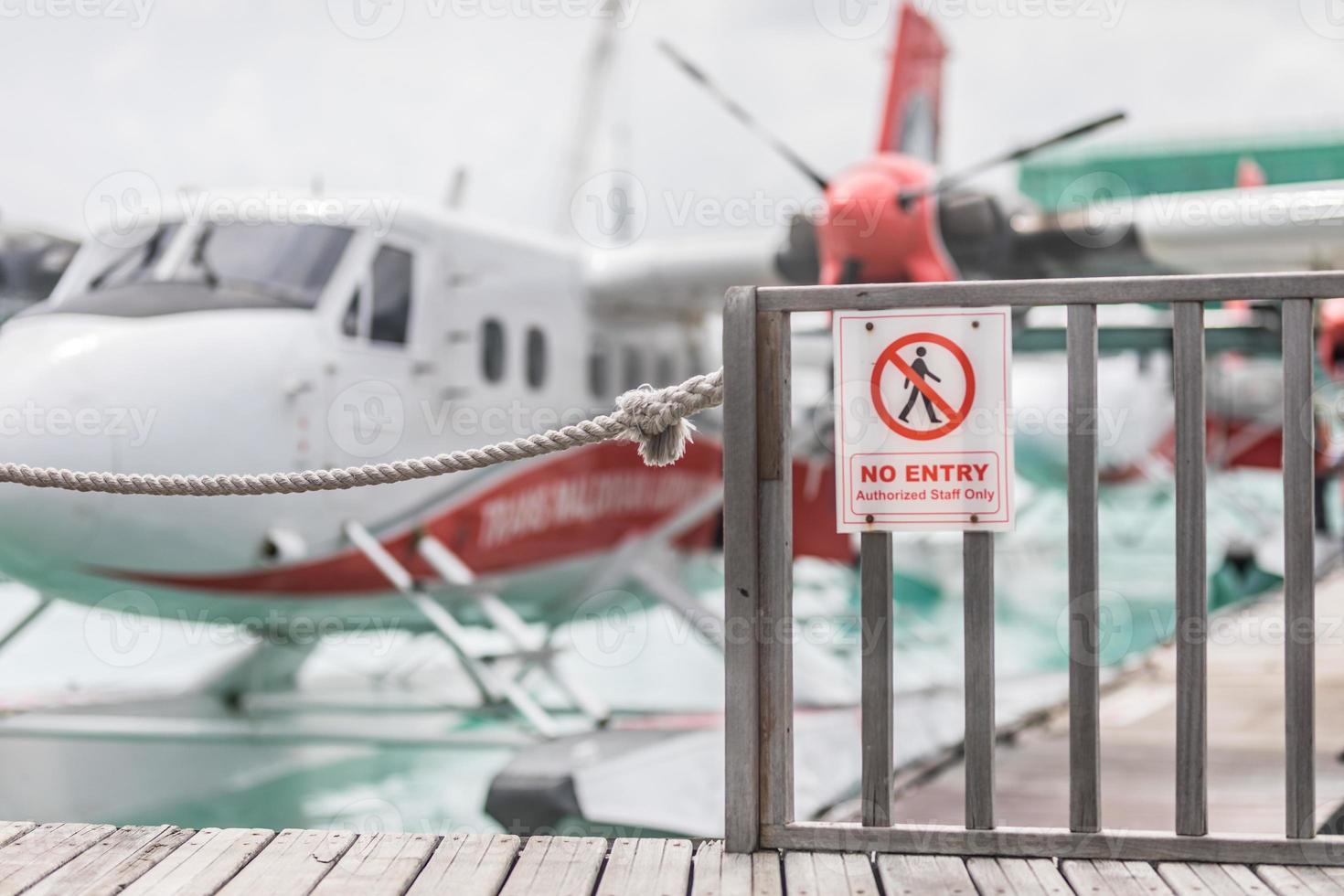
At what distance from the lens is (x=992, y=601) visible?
8.09ft

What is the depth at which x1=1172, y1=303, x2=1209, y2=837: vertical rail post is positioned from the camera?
236 centimetres

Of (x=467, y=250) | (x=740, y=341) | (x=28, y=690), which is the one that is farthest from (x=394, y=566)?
(x=740, y=341)

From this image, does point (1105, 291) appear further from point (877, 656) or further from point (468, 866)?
point (468, 866)

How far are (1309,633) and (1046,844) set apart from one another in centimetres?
61

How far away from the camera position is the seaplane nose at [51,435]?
17.9ft

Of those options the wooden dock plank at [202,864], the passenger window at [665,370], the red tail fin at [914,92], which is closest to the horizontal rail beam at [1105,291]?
the wooden dock plank at [202,864]

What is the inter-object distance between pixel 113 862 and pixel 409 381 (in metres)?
5.02

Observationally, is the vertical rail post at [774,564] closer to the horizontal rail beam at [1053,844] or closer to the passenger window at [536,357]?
the horizontal rail beam at [1053,844]

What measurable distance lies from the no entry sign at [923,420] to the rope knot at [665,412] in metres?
0.29

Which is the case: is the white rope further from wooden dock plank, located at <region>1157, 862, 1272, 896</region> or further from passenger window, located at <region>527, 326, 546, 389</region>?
passenger window, located at <region>527, 326, 546, 389</region>

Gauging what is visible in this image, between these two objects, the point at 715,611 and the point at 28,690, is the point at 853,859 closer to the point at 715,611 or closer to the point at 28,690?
the point at 715,611

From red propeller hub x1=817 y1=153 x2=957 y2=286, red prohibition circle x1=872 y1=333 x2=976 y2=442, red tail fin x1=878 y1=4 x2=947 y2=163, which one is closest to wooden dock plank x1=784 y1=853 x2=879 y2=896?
red prohibition circle x1=872 y1=333 x2=976 y2=442

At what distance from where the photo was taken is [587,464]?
28.8 ft

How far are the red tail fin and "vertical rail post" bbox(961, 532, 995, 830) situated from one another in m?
10.9
